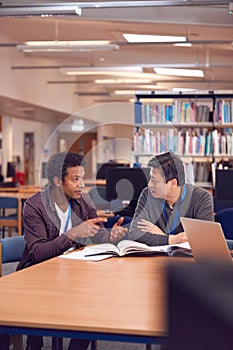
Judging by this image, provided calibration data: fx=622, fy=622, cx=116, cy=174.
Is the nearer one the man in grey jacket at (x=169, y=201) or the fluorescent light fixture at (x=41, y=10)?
the man in grey jacket at (x=169, y=201)

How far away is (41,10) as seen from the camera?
7160 mm

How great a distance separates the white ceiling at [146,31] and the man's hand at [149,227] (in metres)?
4.39

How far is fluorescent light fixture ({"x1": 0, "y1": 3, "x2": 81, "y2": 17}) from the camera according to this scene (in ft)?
23.2

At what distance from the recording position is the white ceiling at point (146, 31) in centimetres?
875

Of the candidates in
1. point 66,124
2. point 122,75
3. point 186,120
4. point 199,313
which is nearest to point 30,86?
point 122,75

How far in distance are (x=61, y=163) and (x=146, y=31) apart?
7.18 meters

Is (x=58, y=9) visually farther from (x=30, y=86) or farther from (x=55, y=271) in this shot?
(x=30, y=86)

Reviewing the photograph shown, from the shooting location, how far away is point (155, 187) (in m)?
3.36

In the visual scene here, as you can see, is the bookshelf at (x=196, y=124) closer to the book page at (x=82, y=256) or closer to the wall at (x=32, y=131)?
the book page at (x=82, y=256)

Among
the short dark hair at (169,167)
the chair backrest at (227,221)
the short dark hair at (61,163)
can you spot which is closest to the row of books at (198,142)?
the chair backrest at (227,221)

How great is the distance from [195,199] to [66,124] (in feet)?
2.71

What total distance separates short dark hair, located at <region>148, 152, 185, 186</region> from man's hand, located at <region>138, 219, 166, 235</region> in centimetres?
28

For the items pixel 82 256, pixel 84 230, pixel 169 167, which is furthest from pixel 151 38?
pixel 82 256

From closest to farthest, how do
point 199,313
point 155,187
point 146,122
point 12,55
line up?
1. point 199,313
2. point 155,187
3. point 146,122
4. point 12,55
